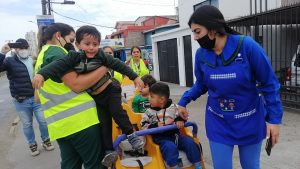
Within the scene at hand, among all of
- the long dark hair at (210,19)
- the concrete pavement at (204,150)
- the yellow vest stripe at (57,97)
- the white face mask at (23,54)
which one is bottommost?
the concrete pavement at (204,150)

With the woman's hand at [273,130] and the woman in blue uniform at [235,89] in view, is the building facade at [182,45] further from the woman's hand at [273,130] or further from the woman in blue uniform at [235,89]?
the woman's hand at [273,130]

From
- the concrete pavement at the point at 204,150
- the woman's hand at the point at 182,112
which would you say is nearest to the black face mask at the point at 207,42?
the woman's hand at the point at 182,112

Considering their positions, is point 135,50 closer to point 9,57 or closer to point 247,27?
point 9,57

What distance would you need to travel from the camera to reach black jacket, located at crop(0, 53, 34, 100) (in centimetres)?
571

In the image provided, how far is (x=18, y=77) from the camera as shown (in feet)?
19.0

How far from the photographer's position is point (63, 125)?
2.67 metres

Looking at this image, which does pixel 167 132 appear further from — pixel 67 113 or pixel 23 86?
pixel 23 86

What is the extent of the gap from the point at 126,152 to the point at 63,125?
1060mm

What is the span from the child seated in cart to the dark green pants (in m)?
0.66

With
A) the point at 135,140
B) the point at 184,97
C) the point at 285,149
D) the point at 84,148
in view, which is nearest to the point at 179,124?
the point at 184,97

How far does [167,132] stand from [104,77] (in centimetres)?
95

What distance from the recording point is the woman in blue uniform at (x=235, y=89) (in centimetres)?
240

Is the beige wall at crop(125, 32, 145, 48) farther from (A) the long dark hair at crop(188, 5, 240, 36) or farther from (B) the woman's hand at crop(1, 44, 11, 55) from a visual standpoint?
(A) the long dark hair at crop(188, 5, 240, 36)

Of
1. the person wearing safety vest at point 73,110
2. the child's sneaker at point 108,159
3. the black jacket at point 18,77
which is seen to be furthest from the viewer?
the black jacket at point 18,77
